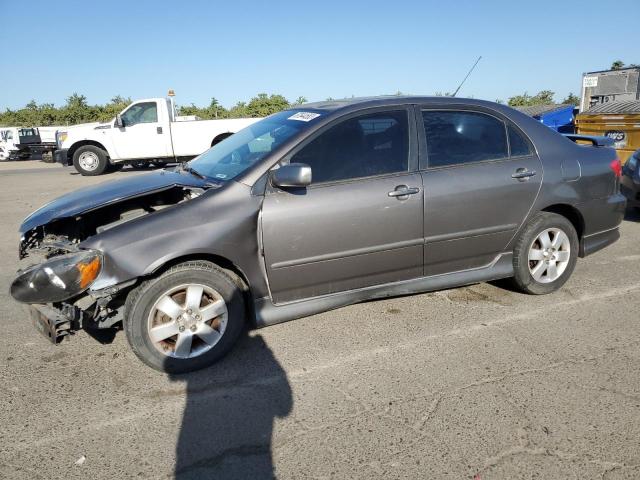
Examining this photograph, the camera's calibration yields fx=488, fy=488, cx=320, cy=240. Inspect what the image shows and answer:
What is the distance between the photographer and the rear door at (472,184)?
3.67 meters

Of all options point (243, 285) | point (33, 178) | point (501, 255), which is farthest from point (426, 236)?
point (33, 178)

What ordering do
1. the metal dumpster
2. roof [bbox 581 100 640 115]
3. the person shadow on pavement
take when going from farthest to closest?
1. roof [bbox 581 100 640 115]
2. the metal dumpster
3. the person shadow on pavement

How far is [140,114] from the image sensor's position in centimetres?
1405

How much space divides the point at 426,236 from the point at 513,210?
83 cm

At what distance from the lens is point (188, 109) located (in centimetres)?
3809

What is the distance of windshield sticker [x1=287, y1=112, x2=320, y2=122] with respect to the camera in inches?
142

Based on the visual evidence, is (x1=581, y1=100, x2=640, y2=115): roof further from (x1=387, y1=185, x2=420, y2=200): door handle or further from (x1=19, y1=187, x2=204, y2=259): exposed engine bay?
(x1=19, y1=187, x2=204, y2=259): exposed engine bay

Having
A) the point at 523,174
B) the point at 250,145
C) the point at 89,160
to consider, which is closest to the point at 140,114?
the point at 89,160

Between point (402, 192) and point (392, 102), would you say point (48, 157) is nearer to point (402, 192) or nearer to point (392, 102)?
point (392, 102)

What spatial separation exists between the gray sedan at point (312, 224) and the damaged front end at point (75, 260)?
0.4 inches

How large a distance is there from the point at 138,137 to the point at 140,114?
26.1 inches

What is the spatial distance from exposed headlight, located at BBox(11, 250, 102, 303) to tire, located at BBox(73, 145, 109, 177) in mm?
12535

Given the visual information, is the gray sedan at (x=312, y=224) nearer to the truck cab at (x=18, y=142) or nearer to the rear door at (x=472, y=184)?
the rear door at (x=472, y=184)

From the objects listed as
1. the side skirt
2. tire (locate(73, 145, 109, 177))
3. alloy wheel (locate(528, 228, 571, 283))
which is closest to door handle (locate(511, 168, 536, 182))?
alloy wheel (locate(528, 228, 571, 283))
